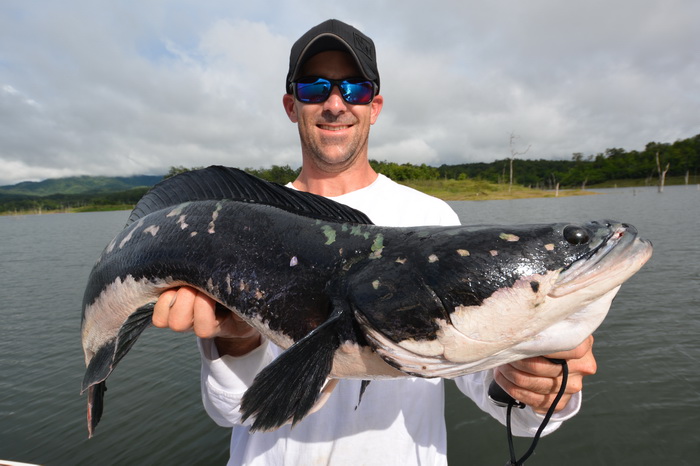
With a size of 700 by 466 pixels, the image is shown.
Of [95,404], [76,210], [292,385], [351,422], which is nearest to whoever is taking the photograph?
[292,385]

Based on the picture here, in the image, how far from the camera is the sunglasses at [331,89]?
10.5 ft

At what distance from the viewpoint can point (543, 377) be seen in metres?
1.90

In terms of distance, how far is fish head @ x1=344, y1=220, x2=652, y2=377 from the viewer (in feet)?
4.58

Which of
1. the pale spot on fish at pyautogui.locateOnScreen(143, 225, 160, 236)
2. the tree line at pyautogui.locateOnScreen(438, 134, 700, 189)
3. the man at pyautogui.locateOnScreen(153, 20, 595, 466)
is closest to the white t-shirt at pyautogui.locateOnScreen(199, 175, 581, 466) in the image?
the man at pyautogui.locateOnScreen(153, 20, 595, 466)

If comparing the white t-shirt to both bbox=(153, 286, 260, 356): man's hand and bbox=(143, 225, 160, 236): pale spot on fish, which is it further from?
bbox=(143, 225, 160, 236): pale spot on fish

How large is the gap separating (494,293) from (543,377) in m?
0.83

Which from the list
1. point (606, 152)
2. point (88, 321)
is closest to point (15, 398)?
point (88, 321)

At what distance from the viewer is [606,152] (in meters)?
134

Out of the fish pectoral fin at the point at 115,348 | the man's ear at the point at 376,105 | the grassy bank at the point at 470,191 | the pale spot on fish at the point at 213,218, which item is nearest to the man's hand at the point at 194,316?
the fish pectoral fin at the point at 115,348

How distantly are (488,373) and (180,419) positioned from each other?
21.5 feet

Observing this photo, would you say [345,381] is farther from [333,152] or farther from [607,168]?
[607,168]

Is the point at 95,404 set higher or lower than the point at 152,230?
lower

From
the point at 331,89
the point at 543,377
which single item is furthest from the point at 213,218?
the point at 543,377

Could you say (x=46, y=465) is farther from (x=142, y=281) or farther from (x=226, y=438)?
(x=142, y=281)
